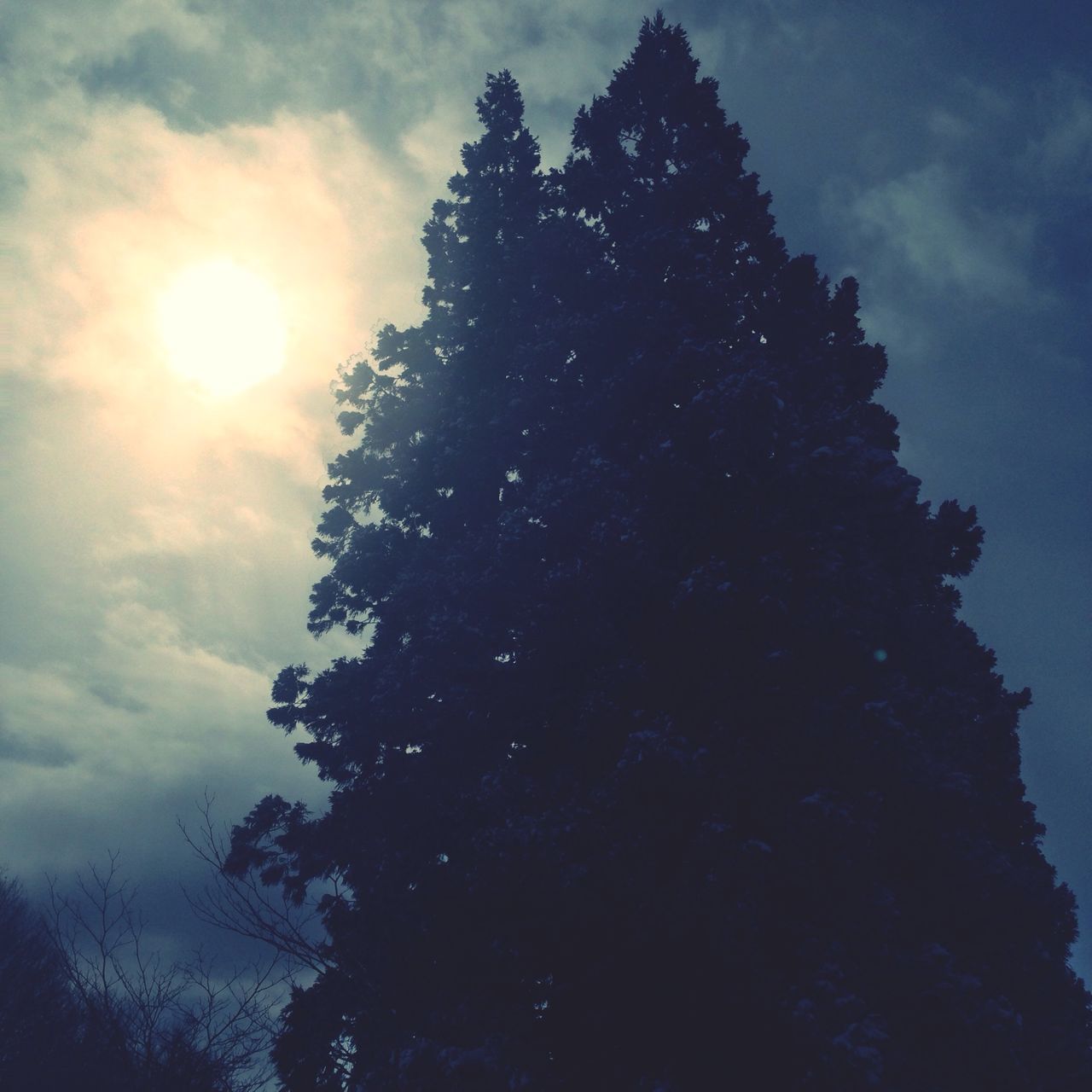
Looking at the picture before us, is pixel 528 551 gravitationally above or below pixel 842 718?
above

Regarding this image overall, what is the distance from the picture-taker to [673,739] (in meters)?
7.51

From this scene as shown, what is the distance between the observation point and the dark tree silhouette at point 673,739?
6949 mm

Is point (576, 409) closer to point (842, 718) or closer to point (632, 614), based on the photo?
point (632, 614)

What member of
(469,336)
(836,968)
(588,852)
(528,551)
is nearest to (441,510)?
(528,551)

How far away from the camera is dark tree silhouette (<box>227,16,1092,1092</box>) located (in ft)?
22.8

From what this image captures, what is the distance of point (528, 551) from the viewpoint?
35.6 ft

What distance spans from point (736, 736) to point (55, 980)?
1260 inches

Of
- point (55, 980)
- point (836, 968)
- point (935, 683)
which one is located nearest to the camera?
point (836, 968)

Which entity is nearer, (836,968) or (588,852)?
(836,968)

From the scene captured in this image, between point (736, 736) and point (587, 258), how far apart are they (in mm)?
10415

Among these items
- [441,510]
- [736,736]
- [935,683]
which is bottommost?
[736,736]

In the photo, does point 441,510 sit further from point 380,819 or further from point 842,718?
point 842,718

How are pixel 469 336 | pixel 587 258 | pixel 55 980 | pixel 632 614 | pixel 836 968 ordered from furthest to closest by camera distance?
pixel 55 980
pixel 469 336
pixel 587 258
pixel 632 614
pixel 836 968

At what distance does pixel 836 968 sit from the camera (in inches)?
251
